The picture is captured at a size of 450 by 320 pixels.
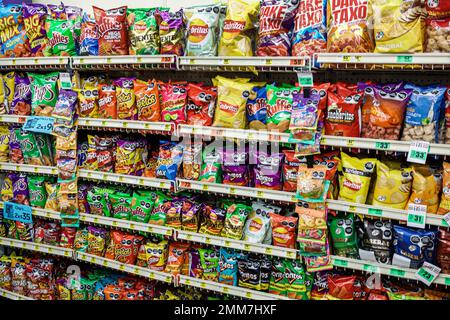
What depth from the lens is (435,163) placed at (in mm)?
2086

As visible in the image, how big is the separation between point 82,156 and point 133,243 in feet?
2.45

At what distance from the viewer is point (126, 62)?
7.95 ft

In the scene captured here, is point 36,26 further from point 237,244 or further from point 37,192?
point 237,244

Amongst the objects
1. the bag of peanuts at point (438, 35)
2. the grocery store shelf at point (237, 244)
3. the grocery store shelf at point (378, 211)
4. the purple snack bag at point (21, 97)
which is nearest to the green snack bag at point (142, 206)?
the grocery store shelf at point (237, 244)

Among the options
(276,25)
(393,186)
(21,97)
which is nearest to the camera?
(393,186)

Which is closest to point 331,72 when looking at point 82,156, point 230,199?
point 230,199

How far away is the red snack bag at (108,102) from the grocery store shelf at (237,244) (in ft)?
3.09

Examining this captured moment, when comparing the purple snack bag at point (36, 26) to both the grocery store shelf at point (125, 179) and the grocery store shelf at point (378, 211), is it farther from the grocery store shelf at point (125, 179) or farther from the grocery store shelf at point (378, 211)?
the grocery store shelf at point (378, 211)

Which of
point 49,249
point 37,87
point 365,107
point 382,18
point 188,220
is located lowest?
point 49,249

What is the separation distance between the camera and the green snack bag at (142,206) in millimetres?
2633

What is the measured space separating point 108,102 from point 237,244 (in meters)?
1.31

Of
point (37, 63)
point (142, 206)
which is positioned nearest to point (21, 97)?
point (37, 63)

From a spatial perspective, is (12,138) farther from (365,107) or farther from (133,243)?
(365,107)

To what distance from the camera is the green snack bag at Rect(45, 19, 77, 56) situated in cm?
263
